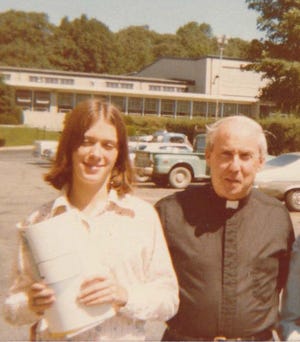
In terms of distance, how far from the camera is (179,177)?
21.1 m

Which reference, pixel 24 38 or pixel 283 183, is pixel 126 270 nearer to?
pixel 283 183

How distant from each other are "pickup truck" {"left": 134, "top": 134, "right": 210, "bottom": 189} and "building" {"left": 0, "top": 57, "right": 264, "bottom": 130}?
4718cm

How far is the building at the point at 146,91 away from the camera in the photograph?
6844 centimetres

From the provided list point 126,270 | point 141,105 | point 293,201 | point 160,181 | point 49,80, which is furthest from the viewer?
point 141,105

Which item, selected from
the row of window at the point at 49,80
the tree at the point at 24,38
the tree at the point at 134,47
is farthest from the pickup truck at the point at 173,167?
the tree at the point at 134,47

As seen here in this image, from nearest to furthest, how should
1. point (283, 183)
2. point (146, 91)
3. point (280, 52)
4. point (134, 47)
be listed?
point (283, 183), point (280, 52), point (146, 91), point (134, 47)

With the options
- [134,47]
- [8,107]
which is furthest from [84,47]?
[8,107]

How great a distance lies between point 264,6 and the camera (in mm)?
34375

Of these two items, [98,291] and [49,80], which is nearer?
[98,291]

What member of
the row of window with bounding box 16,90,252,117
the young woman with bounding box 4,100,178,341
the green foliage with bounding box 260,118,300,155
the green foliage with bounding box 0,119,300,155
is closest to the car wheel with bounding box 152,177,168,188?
the green foliage with bounding box 260,118,300,155

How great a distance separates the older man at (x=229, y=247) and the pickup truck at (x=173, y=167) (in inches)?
710

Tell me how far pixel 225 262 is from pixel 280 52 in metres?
31.2

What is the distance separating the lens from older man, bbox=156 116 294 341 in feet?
8.98

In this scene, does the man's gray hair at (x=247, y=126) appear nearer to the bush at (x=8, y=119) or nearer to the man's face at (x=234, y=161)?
the man's face at (x=234, y=161)
